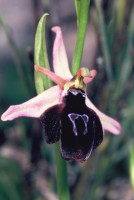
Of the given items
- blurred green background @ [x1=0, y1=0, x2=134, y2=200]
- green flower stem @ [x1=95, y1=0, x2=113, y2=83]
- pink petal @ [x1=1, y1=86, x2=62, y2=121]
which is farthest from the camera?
blurred green background @ [x1=0, y1=0, x2=134, y2=200]

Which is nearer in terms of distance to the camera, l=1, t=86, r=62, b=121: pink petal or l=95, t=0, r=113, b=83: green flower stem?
l=1, t=86, r=62, b=121: pink petal

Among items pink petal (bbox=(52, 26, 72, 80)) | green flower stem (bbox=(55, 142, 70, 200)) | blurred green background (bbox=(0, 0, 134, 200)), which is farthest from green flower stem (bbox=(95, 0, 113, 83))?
green flower stem (bbox=(55, 142, 70, 200))

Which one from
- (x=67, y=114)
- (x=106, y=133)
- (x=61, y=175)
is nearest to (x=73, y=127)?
(x=67, y=114)

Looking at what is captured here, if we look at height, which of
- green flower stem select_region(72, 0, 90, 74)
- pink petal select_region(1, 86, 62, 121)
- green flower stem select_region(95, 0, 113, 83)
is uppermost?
green flower stem select_region(72, 0, 90, 74)

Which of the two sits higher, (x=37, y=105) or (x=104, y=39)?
(x=37, y=105)

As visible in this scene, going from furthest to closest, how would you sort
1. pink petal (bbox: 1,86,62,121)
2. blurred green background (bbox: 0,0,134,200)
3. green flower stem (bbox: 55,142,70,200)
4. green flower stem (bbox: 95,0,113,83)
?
1. blurred green background (bbox: 0,0,134,200)
2. green flower stem (bbox: 95,0,113,83)
3. green flower stem (bbox: 55,142,70,200)
4. pink petal (bbox: 1,86,62,121)

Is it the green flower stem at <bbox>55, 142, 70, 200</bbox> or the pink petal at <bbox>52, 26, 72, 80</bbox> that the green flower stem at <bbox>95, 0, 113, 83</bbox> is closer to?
the pink petal at <bbox>52, 26, 72, 80</bbox>

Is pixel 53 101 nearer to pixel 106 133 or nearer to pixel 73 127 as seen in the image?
pixel 73 127

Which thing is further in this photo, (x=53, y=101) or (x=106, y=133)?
(x=106, y=133)
